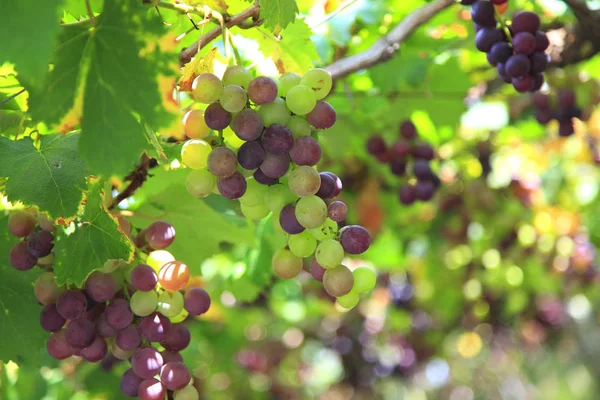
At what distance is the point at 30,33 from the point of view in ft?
1.74

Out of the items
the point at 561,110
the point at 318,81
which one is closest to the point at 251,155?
the point at 318,81

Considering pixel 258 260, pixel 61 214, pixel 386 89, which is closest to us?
pixel 61 214

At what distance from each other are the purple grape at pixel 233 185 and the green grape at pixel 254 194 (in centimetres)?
4

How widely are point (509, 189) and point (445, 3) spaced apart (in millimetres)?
1642

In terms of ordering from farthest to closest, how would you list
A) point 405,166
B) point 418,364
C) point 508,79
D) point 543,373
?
point 543,373 < point 418,364 < point 405,166 < point 508,79

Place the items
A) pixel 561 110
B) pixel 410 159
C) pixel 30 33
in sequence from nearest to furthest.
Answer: pixel 30 33, pixel 561 110, pixel 410 159

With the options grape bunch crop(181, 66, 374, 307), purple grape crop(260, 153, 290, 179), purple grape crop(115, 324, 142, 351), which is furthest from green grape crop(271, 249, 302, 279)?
purple grape crop(115, 324, 142, 351)

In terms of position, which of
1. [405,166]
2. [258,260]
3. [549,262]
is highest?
[258,260]

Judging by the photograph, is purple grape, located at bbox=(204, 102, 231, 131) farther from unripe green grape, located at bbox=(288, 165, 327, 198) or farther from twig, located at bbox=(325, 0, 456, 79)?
twig, located at bbox=(325, 0, 456, 79)

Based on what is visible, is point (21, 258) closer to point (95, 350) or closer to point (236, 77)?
point (95, 350)

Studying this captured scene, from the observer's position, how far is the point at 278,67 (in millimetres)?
982

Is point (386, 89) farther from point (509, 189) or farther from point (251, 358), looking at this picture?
point (251, 358)

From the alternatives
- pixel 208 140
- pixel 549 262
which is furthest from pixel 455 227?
pixel 208 140

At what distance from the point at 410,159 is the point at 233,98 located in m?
1.32
